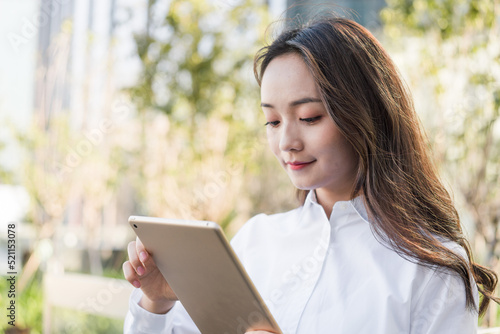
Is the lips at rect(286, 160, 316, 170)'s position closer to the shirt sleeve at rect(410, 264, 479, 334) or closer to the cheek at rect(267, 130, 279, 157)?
the cheek at rect(267, 130, 279, 157)

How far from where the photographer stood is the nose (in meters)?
1.19

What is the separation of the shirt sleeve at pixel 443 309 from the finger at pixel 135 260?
1.93 feet

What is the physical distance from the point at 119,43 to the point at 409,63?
2.22 m

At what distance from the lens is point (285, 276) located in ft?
4.41

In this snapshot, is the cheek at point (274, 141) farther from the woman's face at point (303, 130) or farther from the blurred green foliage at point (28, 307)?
the blurred green foliage at point (28, 307)

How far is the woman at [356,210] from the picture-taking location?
1.13 metres

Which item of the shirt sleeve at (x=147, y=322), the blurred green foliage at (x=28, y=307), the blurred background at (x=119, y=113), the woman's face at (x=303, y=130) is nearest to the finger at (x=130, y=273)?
the shirt sleeve at (x=147, y=322)

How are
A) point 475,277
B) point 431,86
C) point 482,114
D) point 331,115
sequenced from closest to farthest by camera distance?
point 331,115, point 475,277, point 482,114, point 431,86

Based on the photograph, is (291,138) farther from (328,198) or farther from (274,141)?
(328,198)

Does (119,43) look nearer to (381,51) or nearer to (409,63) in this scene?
(409,63)

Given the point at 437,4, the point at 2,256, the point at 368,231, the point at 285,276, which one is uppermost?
the point at 437,4

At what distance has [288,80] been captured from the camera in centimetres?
121

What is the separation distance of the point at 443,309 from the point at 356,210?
296 mm

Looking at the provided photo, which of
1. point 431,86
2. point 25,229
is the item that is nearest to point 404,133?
point 431,86
